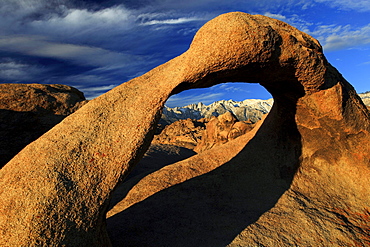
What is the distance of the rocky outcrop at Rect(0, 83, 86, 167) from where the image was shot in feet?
13.1

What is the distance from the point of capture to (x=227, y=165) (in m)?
5.45

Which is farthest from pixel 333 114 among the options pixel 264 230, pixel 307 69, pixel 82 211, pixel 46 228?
pixel 46 228

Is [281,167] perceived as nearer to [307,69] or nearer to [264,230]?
[264,230]

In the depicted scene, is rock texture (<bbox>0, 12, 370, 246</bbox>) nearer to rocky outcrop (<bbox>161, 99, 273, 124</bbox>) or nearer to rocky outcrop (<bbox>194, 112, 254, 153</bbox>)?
rocky outcrop (<bbox>194, 112, 254, 153</bbox>)

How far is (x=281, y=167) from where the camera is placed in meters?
4.86

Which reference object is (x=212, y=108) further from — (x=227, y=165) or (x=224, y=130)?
(x=227, y=165)

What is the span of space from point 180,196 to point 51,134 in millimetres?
2581

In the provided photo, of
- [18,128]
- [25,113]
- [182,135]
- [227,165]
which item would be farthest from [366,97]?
Result: [18,128]

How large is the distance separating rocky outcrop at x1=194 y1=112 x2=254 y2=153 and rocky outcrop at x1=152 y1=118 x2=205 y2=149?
274cm

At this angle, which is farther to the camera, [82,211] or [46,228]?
[82,211]

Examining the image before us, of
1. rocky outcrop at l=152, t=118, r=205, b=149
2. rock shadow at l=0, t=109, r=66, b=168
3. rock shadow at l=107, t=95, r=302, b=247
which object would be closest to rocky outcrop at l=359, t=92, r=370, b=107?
rocky outcrop at l=152, t=118, r=205, b=149

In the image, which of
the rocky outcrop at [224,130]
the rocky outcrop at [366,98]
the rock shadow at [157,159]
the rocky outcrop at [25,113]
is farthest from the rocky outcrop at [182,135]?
the rocky outcrop at [366,98]

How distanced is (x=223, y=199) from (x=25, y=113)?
3.54m

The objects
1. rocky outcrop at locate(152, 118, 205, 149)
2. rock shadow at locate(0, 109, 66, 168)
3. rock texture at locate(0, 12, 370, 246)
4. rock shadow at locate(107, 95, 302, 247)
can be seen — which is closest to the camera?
rock texture at locate(0, 12, 370, 246)
